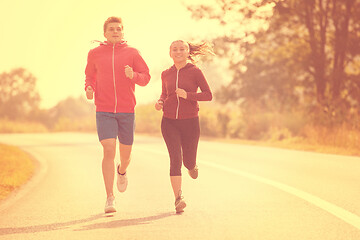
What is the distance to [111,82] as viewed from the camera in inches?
296

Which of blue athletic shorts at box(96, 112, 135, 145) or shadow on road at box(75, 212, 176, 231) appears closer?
shadow on road at box(75, 212, 176, 231)

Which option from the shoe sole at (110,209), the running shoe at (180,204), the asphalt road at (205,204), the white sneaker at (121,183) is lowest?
the asphalt road at (205,204)

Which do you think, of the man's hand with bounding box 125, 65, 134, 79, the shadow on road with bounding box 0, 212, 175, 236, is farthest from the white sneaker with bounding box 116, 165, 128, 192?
the man's hand with bounding box 125, 65, 134, 79

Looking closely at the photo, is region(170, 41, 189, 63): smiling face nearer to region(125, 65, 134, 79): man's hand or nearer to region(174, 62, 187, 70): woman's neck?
region(174, 62, 187, 70): woman's neck

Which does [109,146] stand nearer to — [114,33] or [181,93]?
[181,93]

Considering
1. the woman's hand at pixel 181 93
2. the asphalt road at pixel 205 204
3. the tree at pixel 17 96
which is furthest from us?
the tree at pixel 17 96

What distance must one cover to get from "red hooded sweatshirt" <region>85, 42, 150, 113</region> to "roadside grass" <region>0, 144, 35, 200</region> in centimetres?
279

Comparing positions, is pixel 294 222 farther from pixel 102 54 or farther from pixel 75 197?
pixel 75 197

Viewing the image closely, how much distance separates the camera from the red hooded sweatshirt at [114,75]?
A: 295 inches

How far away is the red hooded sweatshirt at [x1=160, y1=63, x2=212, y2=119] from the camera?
743cm

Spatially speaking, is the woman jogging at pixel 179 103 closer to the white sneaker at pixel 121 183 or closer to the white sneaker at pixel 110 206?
the white sneaker at pixel 110 206

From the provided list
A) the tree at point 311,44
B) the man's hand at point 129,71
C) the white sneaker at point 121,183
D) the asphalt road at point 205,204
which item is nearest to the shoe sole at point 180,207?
the asphalt road at point 205,204

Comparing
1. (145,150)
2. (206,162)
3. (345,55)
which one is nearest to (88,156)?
(145,150)

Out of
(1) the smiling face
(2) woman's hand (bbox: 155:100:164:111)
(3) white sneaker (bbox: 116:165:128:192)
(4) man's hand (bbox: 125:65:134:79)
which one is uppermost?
(1) the smiling face
